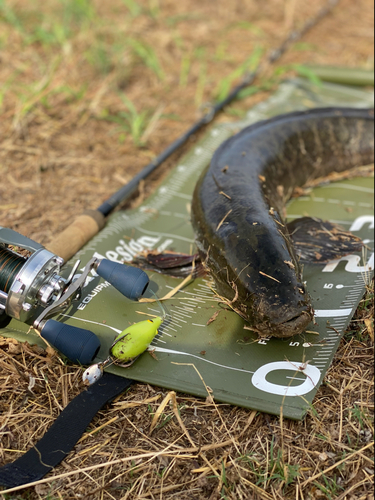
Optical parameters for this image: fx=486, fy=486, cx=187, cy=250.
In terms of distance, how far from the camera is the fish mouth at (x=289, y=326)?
2.37m

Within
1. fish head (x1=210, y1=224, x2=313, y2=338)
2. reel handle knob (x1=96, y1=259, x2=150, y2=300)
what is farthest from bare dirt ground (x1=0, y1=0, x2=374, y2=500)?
reel handle knob (x1=96, y1=259, x2=150, y2=300)

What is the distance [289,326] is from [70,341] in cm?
106

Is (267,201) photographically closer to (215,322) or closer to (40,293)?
(215,322)

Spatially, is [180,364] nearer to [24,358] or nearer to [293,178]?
[24,358]

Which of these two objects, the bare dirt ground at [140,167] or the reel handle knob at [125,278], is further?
the reel handle knob at [125,278]

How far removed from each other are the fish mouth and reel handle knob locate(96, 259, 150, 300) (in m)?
0.67

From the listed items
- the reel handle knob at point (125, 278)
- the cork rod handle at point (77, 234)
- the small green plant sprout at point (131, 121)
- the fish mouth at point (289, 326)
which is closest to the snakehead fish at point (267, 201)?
the fish mouth at point (289, 326)

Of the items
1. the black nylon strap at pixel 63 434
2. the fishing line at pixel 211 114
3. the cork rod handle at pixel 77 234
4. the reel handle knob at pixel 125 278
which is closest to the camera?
the black nylon strap at pixel 63 434

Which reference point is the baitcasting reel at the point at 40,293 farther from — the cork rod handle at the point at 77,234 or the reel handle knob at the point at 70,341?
the cork rod handle at the point at 77,234

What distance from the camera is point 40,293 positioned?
241 cm

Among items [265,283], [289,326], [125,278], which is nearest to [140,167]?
[125,278]

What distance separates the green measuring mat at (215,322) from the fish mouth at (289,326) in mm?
97

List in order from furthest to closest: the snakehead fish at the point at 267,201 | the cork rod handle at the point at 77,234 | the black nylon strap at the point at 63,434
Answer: the cork rod handle at the point at 77,234 < the snakehead fish at the point at 267,201 < the black nylon strap at the point at 63,434

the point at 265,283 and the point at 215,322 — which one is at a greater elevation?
the point at 265,283
